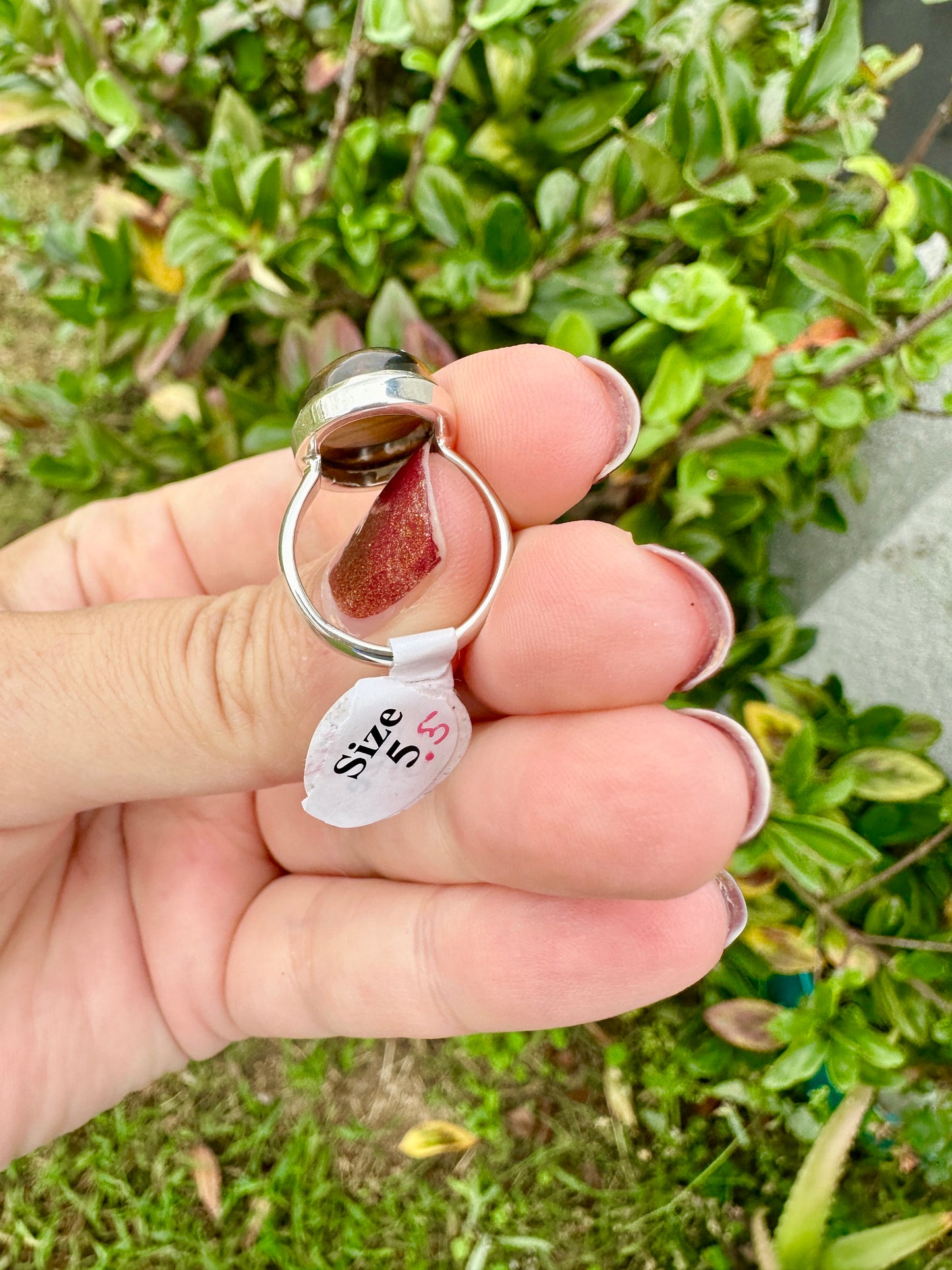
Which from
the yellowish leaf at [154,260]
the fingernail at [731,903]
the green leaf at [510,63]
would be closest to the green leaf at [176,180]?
the yellowish leaf at [154,260]

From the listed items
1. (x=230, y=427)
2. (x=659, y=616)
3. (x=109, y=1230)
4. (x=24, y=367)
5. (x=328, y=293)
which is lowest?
(x=109, y=1230)

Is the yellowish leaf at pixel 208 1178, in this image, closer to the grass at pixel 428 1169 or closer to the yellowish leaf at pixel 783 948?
the grass at pixel 428 1169

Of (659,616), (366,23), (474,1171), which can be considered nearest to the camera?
(659,616)

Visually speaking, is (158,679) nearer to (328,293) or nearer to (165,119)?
(328,293)

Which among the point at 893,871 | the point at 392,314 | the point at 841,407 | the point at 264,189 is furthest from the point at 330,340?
the point at 893,871

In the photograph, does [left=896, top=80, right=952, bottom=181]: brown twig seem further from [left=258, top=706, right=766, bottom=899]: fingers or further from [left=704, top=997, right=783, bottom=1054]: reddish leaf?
[left=704, top=997, right=783, bottom=1054]: reddish leaf

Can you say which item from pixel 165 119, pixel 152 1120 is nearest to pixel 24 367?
pixel 165 119
